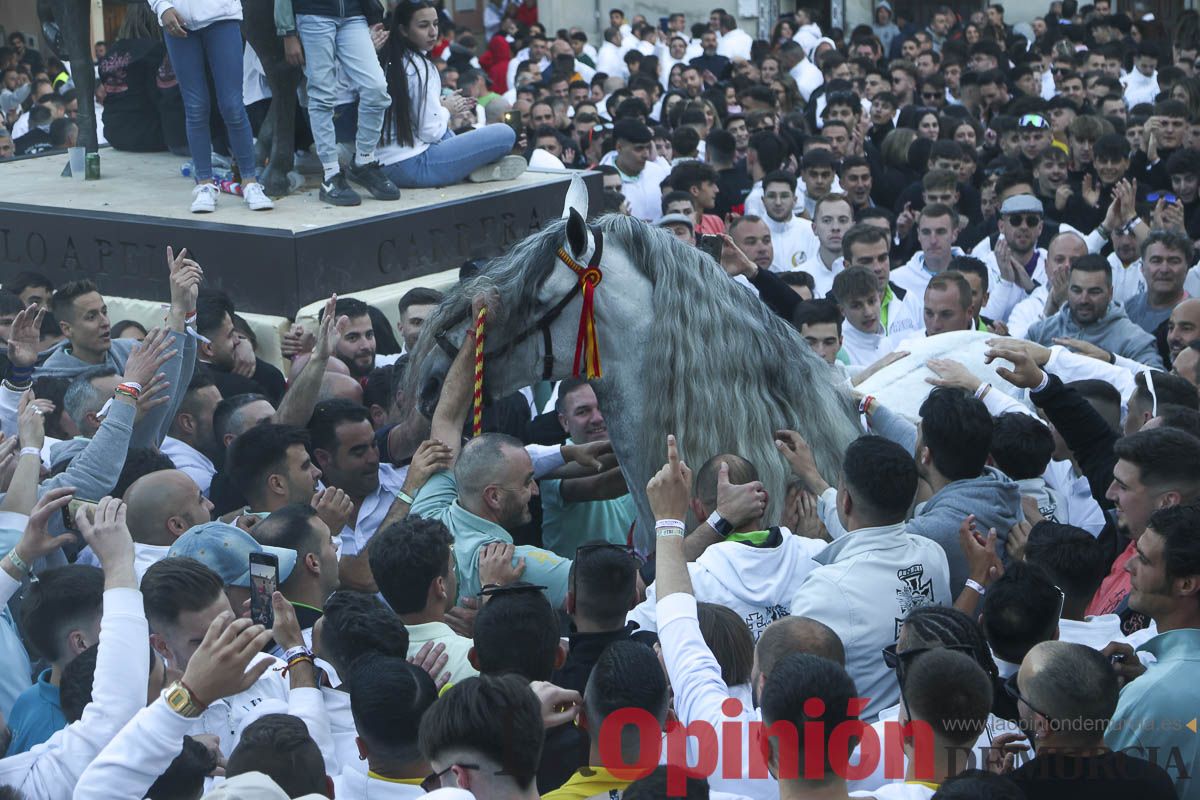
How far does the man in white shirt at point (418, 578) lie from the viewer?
3863 mm

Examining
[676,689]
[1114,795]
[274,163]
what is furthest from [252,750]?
[274,163]

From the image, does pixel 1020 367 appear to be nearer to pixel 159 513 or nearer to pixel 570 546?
pixel 570 546

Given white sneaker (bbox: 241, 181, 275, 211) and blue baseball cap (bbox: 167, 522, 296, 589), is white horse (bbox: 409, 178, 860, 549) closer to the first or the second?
blue baseball cap (bbox: 167, 522, 296, 589)

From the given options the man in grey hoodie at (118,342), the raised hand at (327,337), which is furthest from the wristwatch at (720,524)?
the man in grey hoodie at (118,342)

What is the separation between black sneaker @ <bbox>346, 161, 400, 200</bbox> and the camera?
8.23 metres

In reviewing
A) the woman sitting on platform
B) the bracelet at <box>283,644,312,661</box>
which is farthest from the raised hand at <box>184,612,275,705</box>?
the woman sitting on platform

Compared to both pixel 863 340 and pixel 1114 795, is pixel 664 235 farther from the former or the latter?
pixel 863 340

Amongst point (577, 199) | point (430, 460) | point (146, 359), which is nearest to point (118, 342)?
point (146, 359)

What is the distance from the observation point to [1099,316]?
6.94m

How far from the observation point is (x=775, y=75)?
1689cm

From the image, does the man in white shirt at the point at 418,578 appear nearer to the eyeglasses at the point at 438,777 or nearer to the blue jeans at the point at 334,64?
the eyeglasses at the point at 438,777

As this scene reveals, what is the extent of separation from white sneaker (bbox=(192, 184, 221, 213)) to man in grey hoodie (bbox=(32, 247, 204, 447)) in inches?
46.7

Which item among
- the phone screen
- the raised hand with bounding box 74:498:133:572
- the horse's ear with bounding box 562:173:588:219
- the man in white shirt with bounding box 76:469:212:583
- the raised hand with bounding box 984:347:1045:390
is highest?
the horse's ear with bounding box 562:173:588:219

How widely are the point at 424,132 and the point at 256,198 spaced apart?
1.15 m
